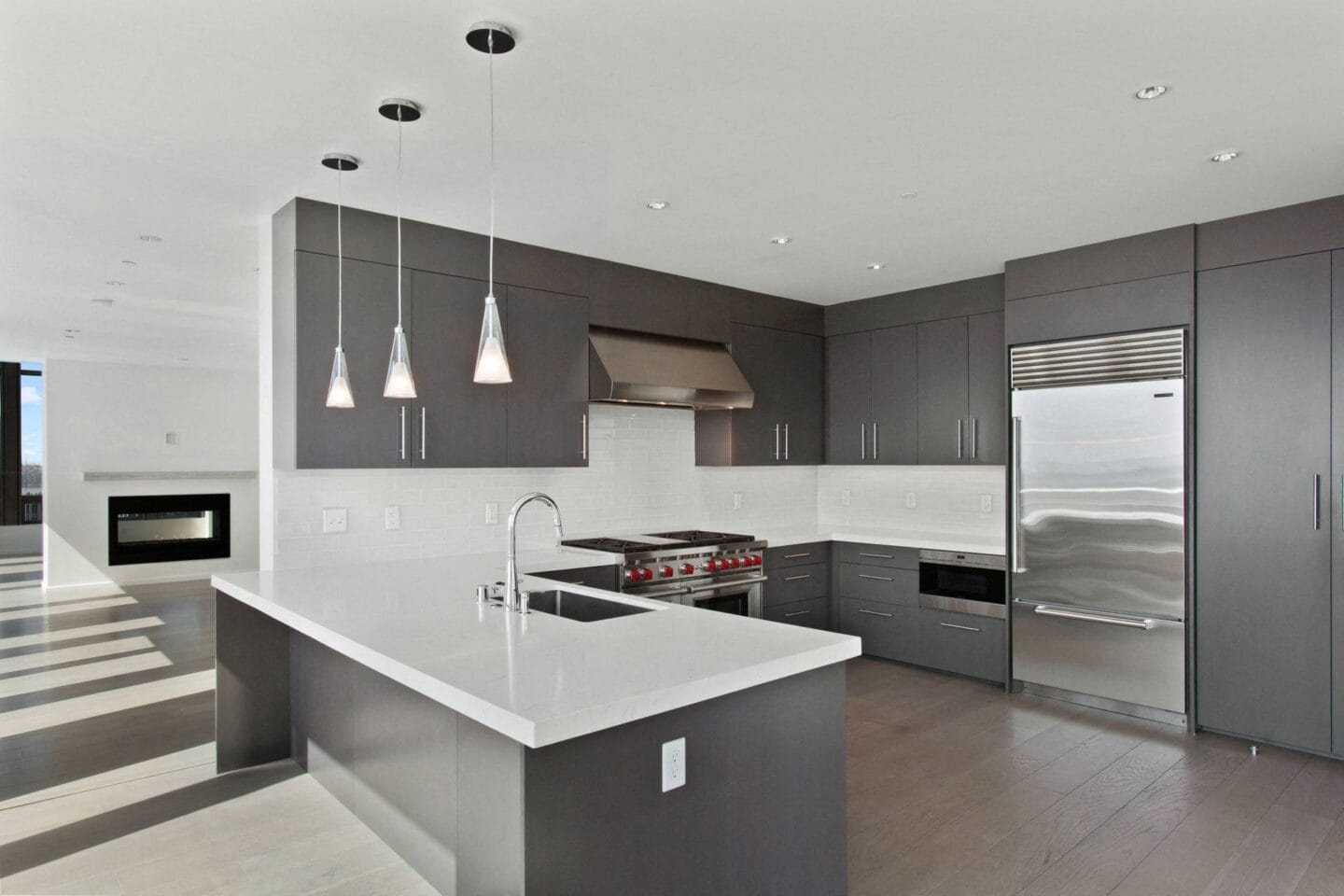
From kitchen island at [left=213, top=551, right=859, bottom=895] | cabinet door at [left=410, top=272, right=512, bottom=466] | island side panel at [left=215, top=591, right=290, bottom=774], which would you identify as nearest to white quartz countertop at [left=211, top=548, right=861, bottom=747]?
kitchen island at [left=213, top=551, right=859, bottom=895]

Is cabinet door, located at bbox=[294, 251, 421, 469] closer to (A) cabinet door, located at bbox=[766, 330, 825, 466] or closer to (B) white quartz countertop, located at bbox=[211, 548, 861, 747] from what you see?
(B) white quartz countertop, located at bbox=[211, 548, 861, 747]

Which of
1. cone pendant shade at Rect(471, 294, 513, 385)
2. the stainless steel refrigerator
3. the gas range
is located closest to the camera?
cone pendant shade at Rect(471, 294, 513, 385)

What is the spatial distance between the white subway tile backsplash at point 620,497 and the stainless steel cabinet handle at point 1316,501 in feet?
6.00

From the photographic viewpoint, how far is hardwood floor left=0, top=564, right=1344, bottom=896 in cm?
263

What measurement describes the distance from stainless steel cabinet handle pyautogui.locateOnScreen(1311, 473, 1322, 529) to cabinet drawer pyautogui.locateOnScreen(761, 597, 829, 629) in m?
2.70

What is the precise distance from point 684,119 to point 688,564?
2.60 metres

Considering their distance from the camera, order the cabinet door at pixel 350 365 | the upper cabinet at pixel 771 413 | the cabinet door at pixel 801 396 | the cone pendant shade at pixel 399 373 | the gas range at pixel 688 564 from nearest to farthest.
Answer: the cone pendant shade at pixel 399 373, the cabinet door at pixel 350 365, the gas range at pixel 688 564, the upper cabinet at pixel 771 413, the cabinet door at pixel 801 396

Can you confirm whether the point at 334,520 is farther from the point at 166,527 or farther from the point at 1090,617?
the point at 166,527

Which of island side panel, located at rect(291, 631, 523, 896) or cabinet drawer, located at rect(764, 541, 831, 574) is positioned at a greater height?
cabinet drawer, located at rect(764, 541, 831, 574)

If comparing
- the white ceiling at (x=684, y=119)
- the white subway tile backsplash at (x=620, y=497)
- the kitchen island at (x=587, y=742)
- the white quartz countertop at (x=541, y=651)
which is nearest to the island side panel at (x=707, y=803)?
the kitchen island at (x=587, y=742)

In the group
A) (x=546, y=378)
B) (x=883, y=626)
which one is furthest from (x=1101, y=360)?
(x=546, y=378)

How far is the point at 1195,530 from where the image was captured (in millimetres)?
4051

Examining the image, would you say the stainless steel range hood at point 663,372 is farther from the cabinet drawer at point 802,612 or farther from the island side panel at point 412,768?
the island side panel at point 412,768

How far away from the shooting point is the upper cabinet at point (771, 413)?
213 inches
